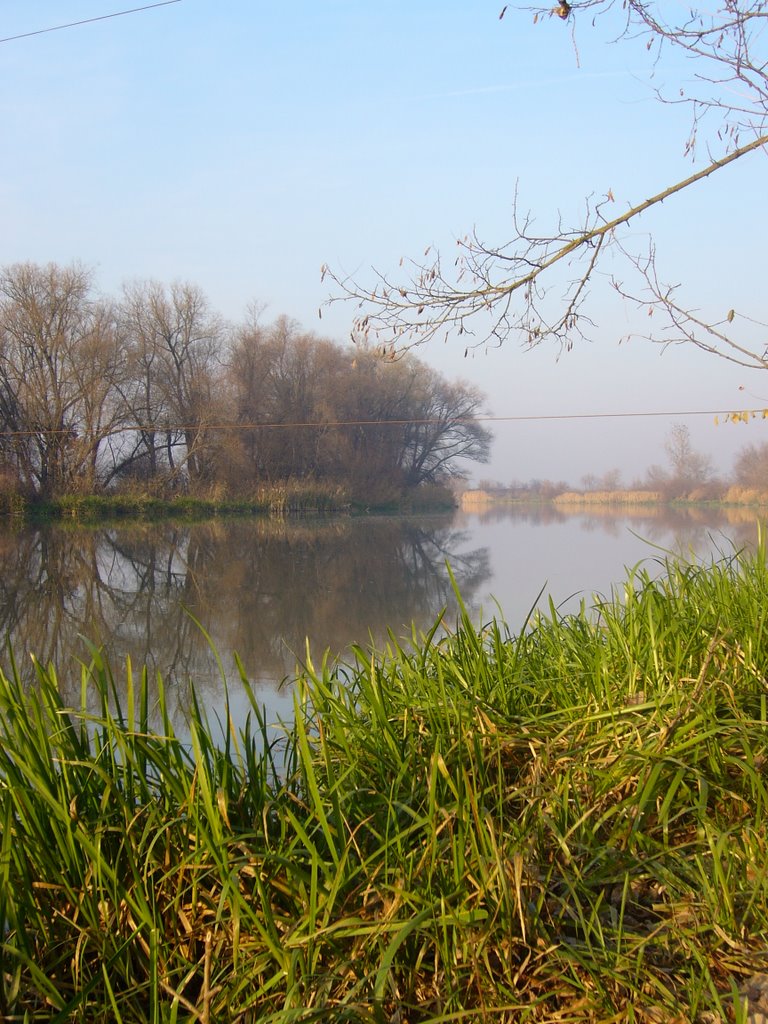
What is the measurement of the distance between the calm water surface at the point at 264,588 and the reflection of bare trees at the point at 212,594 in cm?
2

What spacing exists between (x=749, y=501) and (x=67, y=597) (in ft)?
58.1

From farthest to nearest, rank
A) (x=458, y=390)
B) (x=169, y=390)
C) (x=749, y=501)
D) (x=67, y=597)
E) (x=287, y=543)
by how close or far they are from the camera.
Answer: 1. (x=458, y=390)
2. (x=169, y=390)
3. (x=749, y=501)
4. (x=287, y=543)
5. (x=67, y=597)

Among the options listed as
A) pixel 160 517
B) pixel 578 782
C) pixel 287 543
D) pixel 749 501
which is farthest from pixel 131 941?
pixel 160 517

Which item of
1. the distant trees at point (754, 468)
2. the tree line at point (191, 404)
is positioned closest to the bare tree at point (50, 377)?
the tree line at point (191, 404)

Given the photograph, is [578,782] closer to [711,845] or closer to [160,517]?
[711,845]

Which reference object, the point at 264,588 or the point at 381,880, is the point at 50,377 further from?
the point at 381,880

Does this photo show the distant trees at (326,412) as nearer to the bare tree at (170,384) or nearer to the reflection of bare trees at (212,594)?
the bare tree at (170,384)

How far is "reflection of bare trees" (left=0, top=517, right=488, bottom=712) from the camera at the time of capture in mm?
5641

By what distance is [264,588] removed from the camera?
29.8ft

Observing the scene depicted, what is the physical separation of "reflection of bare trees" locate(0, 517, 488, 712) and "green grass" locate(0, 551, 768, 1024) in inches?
14.8

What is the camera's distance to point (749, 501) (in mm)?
21547

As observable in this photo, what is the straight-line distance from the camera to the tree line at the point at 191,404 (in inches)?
984

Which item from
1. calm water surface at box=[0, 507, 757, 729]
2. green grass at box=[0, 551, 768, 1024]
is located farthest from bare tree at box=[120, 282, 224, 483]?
green grass at box=[0, 551, 768, 1024]

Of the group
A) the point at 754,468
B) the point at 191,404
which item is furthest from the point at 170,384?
the point at 754,468
